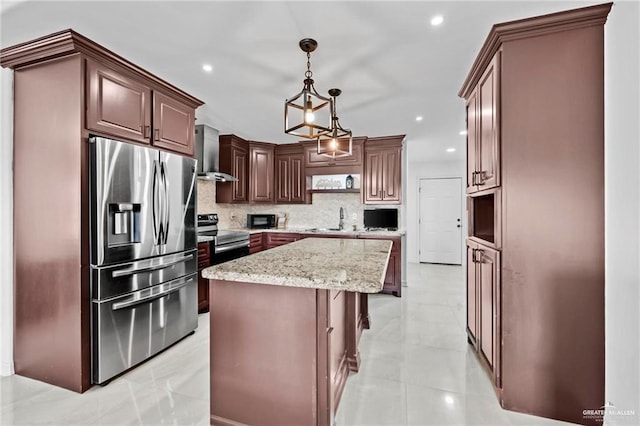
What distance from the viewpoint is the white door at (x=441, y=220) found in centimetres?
670

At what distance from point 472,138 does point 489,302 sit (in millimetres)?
1336

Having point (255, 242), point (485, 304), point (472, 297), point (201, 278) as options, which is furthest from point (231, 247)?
point (485, 304)

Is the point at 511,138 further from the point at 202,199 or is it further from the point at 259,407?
the point at 202,199

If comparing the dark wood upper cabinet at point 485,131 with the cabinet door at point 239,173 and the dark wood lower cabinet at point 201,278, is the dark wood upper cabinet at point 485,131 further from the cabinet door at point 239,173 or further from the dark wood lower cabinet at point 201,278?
the cabinet door at point 239,173

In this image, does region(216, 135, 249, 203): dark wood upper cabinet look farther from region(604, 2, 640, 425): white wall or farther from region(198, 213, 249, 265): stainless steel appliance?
region(604, 2, 640, 425): white wall

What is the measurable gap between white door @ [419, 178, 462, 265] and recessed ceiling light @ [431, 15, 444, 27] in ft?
17.8

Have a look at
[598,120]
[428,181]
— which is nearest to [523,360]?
[598,120]

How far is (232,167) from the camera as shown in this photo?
15.2 ft

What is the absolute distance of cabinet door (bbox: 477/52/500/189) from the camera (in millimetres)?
1825

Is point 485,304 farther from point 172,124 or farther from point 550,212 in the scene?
point 172,124

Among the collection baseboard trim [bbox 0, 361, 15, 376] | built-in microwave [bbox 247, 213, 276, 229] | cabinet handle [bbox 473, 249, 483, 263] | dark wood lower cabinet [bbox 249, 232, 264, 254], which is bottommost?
baseboard trim [bbox 0, 361, 15, 376]

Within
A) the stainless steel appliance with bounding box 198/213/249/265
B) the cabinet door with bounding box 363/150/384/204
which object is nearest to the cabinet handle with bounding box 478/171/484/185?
the cabinet door with bounding box 363/150/384/204

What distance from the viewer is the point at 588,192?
5.42ft

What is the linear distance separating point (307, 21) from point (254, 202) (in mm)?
3564
